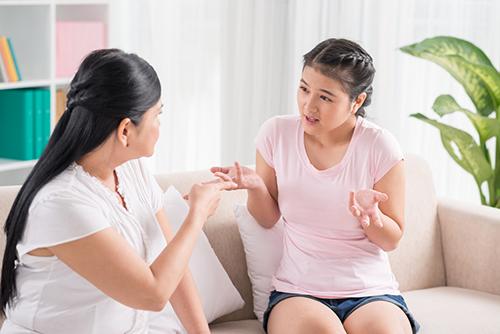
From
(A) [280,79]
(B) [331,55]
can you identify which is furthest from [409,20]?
(B) [331,55]

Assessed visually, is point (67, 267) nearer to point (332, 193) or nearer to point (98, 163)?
point (98, 163)

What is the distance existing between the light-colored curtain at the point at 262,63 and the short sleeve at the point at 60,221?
7.84 ft

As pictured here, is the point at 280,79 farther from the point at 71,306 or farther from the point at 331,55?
the point at 71,306

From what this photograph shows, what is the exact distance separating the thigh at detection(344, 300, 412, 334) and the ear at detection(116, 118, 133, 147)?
834 millimetres

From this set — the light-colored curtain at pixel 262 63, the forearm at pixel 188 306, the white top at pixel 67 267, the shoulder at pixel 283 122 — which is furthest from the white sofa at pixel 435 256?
the light-colored curtain at pixel 262 63

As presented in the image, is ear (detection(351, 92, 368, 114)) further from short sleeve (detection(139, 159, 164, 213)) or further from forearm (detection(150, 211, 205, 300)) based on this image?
forearm (detection(150, 211, 205, 300))

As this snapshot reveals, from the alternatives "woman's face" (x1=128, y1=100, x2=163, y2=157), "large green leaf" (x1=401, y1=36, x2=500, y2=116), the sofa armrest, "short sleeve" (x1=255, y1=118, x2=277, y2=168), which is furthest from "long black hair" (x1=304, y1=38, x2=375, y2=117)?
"large green leaf" (x1=401, y1=36, x2=500, y2=116)

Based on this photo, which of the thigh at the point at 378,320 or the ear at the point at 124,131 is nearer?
the ear at the point at 124,131

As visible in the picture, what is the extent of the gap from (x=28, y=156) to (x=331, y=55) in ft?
6.79

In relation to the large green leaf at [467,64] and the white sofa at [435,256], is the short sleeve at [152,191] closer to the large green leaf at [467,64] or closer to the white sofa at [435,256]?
the white sofa at [435,256]

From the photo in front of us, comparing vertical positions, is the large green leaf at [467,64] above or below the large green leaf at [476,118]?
above

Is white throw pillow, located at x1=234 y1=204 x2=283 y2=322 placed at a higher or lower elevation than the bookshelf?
lower

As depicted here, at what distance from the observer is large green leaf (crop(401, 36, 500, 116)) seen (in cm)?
325

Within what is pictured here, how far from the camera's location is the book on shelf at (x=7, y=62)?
3875 mm
